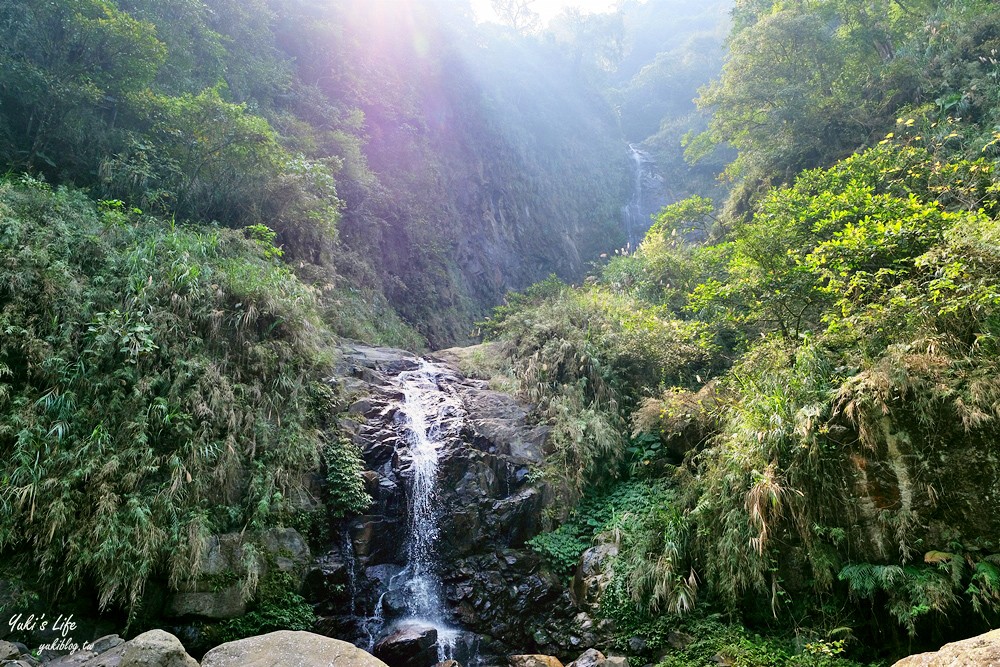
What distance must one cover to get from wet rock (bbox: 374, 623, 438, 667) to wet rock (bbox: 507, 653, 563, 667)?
3.19ft

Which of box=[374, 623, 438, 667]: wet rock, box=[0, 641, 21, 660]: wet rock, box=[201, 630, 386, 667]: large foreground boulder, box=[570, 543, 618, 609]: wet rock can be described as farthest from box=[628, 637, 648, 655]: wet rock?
box=[0, 641, 21, 660]: wet rock

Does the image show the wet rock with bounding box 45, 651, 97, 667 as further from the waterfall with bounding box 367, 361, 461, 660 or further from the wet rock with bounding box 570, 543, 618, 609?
the wet rock with bounding box 570, 543, 618, 609

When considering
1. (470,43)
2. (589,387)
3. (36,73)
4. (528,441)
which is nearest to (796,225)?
(589,387)

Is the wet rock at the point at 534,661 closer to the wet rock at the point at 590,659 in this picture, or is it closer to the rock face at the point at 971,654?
the wet rock at the point at 590,659

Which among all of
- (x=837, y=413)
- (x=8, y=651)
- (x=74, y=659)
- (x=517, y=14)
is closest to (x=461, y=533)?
(x=74, y=659)

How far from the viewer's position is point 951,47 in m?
12.3

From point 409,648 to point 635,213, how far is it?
102ft

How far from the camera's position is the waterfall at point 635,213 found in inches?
1255

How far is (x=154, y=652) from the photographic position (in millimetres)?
4535

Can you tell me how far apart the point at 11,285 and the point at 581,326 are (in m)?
9.45

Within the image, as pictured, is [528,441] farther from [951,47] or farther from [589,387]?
[951,47]

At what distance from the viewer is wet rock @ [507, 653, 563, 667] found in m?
6.25

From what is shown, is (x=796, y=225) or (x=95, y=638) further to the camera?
(x=796, y=225)

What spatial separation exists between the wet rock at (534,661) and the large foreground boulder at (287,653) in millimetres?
2043
